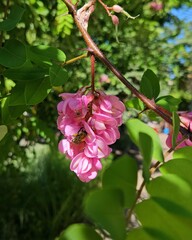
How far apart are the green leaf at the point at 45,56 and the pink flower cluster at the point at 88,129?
0.31 feet

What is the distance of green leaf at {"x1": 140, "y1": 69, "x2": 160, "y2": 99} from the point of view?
713 millimetres

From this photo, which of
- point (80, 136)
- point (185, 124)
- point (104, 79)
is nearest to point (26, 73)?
point (80, 136)

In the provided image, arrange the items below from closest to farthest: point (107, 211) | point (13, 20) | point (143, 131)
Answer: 1. point (107, 211)
2. point (143, 131)
3. point (13, 20)

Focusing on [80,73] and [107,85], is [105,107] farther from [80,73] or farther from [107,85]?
[107,85]

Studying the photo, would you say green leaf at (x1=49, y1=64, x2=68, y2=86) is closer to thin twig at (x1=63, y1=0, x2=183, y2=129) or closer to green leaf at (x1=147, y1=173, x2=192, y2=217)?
thin twig at (x1=63, y1=0, x2=183, y2=129)

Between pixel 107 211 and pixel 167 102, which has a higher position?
pixel 107 211

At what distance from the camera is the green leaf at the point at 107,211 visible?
291 millimetres

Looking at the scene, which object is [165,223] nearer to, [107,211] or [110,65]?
[107,211]

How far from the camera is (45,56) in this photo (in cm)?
68

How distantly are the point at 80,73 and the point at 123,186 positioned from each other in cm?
236

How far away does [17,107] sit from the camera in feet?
2.30

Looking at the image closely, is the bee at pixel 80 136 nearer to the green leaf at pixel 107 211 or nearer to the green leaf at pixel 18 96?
the green leaf at pixel 18 96

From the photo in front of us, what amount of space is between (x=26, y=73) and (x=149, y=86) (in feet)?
0.66

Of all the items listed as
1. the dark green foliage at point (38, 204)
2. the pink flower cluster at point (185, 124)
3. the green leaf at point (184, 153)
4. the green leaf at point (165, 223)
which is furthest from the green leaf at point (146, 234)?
the dark green foliage at point (38, 204)
